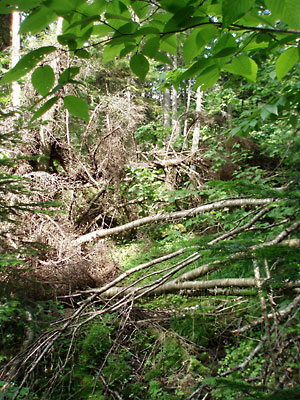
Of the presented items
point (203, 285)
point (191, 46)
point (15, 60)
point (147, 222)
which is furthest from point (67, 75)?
point (15, 60)

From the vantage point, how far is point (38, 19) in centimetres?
71

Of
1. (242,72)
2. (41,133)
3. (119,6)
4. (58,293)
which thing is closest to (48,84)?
(119,6)

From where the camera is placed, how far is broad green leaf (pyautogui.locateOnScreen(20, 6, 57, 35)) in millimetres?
699

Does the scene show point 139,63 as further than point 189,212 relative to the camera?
No

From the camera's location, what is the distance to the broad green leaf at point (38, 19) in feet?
2.29

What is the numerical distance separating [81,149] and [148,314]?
4.83m

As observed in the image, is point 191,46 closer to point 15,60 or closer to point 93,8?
point 93,8

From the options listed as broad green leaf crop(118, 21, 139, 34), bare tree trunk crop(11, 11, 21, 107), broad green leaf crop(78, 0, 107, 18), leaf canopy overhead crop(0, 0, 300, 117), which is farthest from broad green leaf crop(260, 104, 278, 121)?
bare tree trunk crop(11, 11, 21, 107)

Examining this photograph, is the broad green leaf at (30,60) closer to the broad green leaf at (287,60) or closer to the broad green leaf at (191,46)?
the broad green leaf at (191,46)

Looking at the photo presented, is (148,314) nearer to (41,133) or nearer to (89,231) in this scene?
(89,231)

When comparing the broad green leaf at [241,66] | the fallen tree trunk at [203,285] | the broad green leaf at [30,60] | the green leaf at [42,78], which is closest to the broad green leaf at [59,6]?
the broad green leaf at [30,60]

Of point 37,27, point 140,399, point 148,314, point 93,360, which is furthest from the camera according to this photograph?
point 148,314

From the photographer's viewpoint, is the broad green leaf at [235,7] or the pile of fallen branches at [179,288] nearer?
the broad green leaf at [235,7]

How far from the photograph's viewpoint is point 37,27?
28.8 inches
